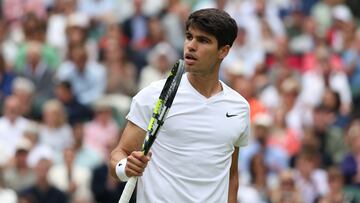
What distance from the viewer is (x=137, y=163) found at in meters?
6.59

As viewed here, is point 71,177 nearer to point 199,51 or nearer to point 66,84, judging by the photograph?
point 66,84

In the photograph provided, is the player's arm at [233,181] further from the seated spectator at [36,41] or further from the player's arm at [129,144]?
the seated spectator at [36,41]

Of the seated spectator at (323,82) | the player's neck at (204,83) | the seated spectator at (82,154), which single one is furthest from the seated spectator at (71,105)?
the player's neck at (204,83)

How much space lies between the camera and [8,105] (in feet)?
47.8

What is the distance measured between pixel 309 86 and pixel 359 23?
268cm

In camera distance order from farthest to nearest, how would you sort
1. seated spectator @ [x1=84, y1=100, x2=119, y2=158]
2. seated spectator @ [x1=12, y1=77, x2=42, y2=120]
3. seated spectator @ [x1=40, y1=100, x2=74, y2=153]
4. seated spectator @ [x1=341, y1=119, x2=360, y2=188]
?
seated spectator @ [x1=12, y1=77, x2=42, y2=120], seated spectator @ [x1=84, y1=100, x2=119, y2=158], seated spectator @ [x1=40, y1=100, x2=74, y2=153], seated spectator @ [x1=341, y1=119, x2=360, y2=188]

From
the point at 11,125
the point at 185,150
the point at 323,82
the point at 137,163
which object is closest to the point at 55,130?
the point at 11,125

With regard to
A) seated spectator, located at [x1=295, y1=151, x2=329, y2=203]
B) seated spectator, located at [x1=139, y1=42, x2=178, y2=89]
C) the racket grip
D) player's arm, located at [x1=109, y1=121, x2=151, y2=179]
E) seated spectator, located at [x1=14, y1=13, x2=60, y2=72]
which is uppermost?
player's arm, located at [x1=109, y1=121, x2=151, y2=179]

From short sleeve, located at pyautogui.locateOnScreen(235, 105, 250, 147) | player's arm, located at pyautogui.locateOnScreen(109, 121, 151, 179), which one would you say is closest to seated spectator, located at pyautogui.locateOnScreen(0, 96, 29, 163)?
short sleeve, located at pyautogui.locateOnScreen(235, 105, 250, 147)

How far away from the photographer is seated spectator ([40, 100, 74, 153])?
1441 centimetres

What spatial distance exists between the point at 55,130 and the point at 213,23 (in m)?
7.79

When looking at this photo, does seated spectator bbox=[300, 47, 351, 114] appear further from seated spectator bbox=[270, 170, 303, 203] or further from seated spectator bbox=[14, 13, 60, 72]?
seated spectator bbox=[14, 13, 60, 72]

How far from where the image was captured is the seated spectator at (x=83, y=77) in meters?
16.0

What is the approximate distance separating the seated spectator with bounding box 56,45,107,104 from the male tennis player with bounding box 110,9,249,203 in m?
8.82
